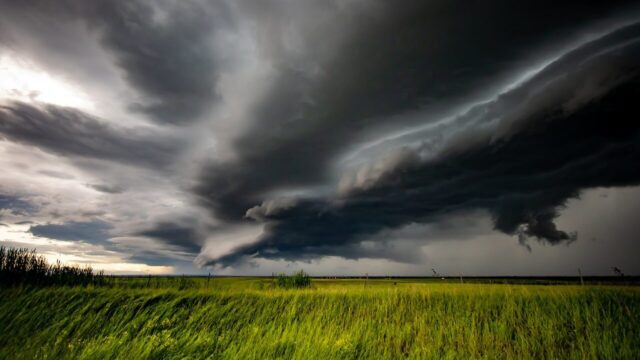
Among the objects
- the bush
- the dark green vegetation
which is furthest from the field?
the bush

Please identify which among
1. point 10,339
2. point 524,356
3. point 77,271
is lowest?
point 524,356

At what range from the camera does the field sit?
16.3 feet

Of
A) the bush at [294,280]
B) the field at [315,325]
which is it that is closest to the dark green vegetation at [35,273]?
the field at [315,325]

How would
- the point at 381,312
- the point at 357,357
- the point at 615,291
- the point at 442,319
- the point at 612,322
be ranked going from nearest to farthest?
1. the point at 357,357
2. the point at 612,322
3. the point at 442,319
4. the point at 381,312
5. the point at 615,291

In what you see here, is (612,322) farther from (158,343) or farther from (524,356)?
(158,343)

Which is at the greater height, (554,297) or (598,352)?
(554,297)

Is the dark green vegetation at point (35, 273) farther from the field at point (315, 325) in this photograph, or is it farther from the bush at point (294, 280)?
the bush at point (294, 280)

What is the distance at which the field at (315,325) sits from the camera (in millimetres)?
4953

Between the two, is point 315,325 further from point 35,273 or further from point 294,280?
point 294,280

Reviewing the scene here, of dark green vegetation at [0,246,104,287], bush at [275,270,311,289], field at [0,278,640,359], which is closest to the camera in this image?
field at [0,278,640,359]

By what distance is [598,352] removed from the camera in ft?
22.1

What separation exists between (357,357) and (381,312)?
568cm

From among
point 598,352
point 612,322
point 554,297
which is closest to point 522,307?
point 554,297

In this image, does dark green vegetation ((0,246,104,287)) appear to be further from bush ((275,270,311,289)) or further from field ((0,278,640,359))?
bush ((275,270,311,289))
